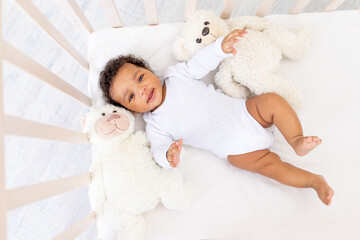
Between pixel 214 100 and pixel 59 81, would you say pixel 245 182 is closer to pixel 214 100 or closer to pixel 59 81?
pixel 214 100

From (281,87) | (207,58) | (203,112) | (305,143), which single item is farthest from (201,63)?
(305,143)

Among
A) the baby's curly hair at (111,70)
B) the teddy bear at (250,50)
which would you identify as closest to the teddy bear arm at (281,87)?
the teddy bear at (250,50)

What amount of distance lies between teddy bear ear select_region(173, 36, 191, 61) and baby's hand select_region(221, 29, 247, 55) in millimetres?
144

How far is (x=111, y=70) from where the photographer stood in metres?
0.95

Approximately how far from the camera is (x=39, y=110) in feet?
4.58

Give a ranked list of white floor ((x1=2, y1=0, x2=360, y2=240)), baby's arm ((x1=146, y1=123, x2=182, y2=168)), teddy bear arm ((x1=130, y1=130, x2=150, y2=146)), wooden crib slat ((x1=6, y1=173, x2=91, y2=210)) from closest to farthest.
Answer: wooden crib slat ((x1=6, y1=173, x2=91, y2=210)) < baby's arm ((x1=146, y1=123, x2=182, y2=168)) < teddy bear arm ((x1=130, y1=130, x2=150, y2=146)) < white floor ((x1=2, y1=0, x2=360, y2=240))

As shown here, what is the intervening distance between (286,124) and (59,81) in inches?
24.4

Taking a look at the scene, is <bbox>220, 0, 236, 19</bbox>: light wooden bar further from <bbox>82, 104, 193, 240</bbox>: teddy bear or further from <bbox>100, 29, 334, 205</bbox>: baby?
<bbox>82, 104, 193, 240</bbox>: teddy bear

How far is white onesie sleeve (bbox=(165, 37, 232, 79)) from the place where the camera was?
0.92 m

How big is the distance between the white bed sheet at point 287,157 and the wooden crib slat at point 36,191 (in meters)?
0.23

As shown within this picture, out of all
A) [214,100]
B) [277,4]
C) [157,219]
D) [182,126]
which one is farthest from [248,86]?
[277,4]

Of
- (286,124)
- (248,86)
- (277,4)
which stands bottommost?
(286,124)

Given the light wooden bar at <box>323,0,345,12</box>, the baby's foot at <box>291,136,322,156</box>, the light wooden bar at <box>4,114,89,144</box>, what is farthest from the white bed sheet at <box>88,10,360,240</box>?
the light wooden bar at <box>4,114,89,144</box>

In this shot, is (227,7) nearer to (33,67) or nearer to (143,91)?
(143,91)
